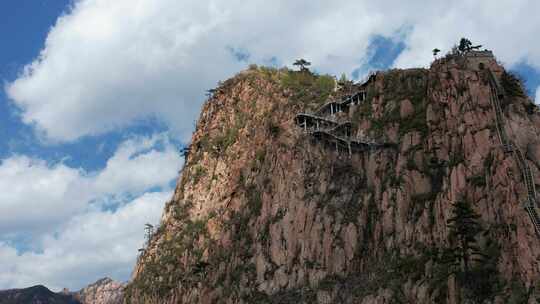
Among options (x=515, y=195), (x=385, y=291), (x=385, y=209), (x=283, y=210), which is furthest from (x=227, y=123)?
(x=515, y=195)

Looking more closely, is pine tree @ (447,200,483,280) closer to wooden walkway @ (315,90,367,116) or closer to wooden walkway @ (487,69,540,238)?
wooden walkway @ (487,69,540,238)

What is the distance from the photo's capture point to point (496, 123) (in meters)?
76.7

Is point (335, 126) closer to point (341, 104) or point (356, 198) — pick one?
point (341, 104)

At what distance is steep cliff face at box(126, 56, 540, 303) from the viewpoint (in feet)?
233

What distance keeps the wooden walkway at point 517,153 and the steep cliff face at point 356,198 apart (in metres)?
0.49

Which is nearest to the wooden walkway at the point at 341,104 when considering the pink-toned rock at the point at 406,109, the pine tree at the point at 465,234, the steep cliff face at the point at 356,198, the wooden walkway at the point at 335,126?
the wooden walkway at the point at 335,126

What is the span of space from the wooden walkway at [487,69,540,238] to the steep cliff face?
19.4 inches

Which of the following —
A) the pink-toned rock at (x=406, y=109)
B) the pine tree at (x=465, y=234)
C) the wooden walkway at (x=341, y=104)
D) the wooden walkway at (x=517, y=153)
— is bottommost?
the pine tree at (x=465, y=234)

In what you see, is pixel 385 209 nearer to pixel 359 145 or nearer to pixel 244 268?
pixel 359 145

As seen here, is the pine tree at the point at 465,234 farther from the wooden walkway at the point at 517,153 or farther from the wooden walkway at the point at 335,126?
the wooden walkway at the point at 335,126

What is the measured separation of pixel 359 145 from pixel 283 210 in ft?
48.0

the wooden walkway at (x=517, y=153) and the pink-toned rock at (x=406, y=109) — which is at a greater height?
the pink-toned rock at (x=406, y=109)

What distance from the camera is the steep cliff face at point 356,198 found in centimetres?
7100

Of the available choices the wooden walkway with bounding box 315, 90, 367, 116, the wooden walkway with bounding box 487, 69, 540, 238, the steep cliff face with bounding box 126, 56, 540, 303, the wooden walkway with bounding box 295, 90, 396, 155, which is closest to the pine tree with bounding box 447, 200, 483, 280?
the steep cliff face with bounding box 126, 56, 540, 303
